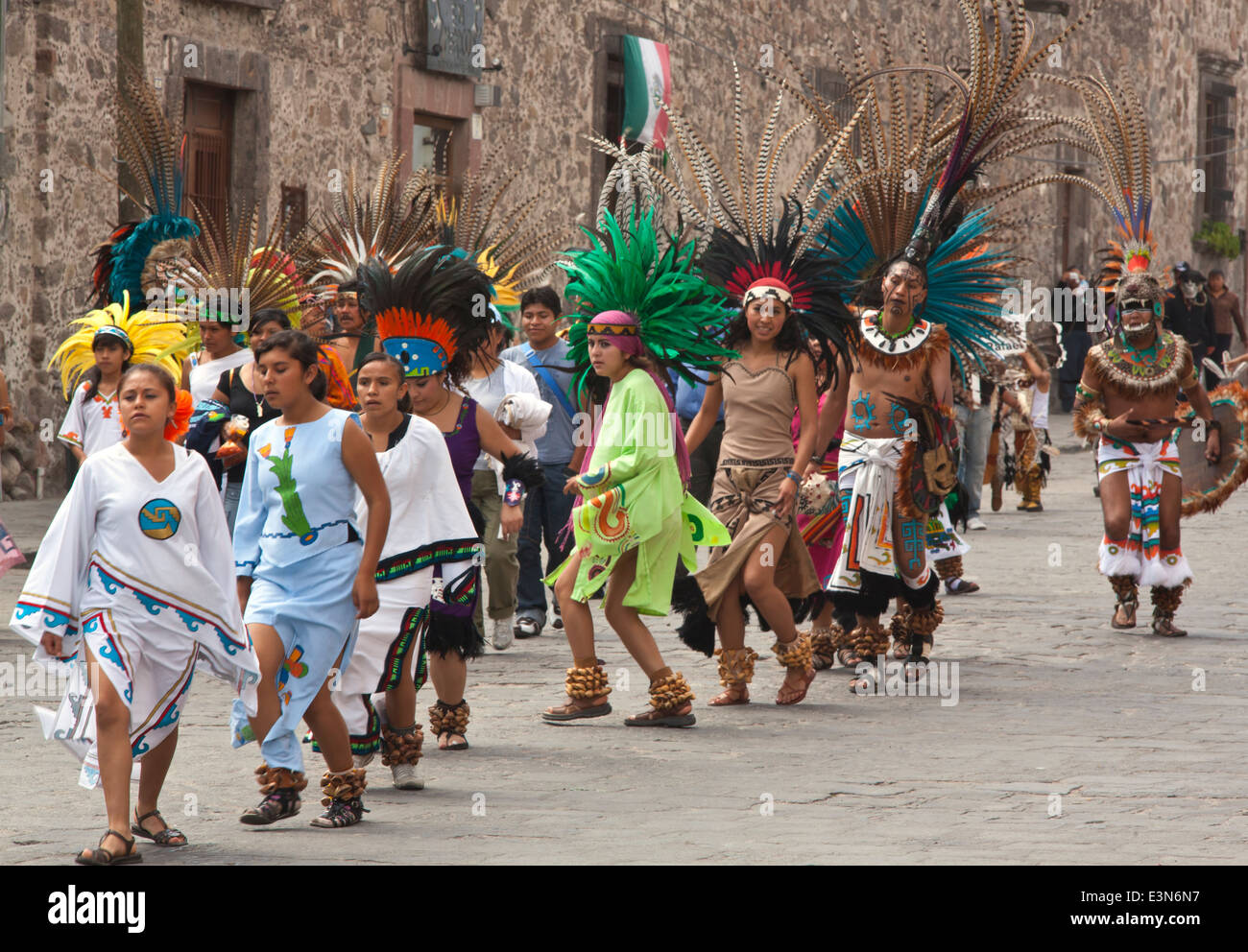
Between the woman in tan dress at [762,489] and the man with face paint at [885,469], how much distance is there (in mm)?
672

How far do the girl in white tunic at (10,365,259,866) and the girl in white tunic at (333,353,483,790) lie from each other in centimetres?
65

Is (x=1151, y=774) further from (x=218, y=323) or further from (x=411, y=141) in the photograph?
(x=411, y=141)

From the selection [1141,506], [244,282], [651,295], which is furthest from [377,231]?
[1141,506]

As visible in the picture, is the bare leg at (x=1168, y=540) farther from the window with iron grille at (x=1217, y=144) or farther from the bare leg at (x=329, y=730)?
the window with iron grille at (x=1217, y=144)

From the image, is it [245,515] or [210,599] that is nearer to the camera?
[210,599]

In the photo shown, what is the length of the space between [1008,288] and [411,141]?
34.7 feet

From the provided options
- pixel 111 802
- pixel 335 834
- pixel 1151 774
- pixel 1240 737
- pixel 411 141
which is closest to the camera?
pixel 111 802

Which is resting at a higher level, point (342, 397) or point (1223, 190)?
point (1223, 190)

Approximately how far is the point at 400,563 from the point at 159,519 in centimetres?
115

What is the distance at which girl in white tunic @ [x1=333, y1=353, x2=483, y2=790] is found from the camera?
668 centimetres

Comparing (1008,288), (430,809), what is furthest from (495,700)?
(1008,288)

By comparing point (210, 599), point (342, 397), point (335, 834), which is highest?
point (342, 397)

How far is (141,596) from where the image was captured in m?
5.88

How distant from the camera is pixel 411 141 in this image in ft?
66.2
